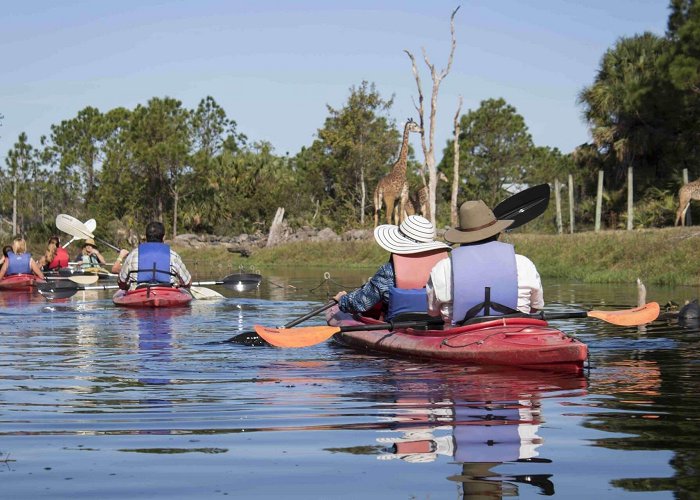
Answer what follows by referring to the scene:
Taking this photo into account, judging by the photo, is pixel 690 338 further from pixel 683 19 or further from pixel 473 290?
pixel 683 19

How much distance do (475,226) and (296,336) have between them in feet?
6.39

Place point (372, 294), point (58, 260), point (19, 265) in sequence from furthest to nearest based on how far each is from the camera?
point (58, 260) < point (19, 265) < point (372, 294)

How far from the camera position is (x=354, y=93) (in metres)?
52.8

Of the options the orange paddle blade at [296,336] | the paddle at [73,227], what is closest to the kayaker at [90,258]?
the paddle at [73,227]

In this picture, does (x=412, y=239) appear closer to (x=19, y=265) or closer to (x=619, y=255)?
(x=19, y=265)

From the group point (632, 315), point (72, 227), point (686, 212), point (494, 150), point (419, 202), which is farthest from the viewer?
point (494, 150)

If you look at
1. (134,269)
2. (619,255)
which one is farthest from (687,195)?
(134,269)

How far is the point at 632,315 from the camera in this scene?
10680mm

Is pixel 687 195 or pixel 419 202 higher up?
pixel 419 202

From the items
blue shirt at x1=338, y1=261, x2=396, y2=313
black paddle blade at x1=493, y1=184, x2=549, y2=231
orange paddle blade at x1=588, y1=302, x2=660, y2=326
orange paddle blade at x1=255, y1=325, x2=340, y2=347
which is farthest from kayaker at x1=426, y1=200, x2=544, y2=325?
black paddle blade at x1=493, y1=184, x2=549, y2=231

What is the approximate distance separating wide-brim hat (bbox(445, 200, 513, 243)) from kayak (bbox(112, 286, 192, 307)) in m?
8.21

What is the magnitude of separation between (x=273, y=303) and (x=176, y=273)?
2953 mm

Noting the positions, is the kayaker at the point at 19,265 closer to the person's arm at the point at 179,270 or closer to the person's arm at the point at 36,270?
the person's arm at the point at 36,270

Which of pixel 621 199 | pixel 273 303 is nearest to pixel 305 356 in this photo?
pixel 273 303
